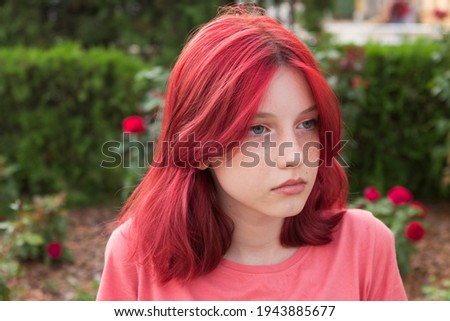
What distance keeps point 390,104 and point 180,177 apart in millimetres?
4089

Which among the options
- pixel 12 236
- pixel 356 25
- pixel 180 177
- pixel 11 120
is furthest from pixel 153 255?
pixel 356 25

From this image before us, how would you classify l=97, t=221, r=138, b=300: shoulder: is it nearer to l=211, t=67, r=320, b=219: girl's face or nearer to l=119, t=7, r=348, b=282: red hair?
l=119, t=7, r=348, b=282: red hair

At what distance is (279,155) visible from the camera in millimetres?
1449

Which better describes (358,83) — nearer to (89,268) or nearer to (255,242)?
(89,268)

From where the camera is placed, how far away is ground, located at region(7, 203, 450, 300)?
3967 mm

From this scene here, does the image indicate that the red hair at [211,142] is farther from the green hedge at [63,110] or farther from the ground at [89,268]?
the green hedge at [63,110]

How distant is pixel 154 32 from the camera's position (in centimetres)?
722

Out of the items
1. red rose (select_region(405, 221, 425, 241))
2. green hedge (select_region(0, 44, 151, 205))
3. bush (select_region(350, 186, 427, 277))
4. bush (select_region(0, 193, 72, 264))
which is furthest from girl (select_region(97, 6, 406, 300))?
green hedge (select_region(0, 44, 151, 205))

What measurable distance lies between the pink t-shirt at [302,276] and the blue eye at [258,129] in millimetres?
321

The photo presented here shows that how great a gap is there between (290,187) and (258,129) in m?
0.14

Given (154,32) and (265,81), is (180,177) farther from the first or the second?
(154,32)

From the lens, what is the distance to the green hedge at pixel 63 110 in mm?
5555

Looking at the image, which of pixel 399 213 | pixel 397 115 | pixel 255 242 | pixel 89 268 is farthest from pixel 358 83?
pixel 255 242

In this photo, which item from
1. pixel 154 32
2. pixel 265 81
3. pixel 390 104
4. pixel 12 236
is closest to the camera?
pixel 265 81
